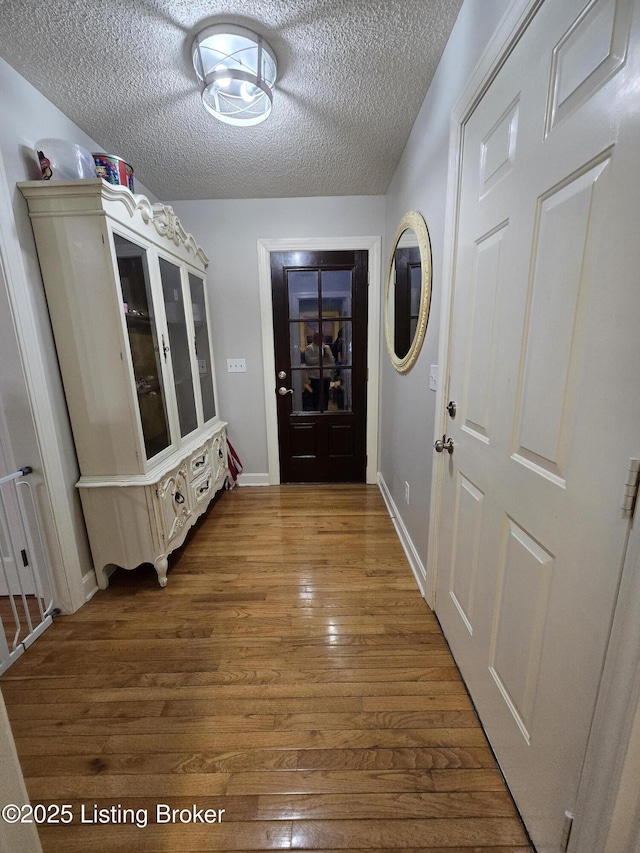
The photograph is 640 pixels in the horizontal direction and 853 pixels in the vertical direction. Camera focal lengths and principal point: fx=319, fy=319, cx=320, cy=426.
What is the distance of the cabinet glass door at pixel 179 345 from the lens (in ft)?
6.61

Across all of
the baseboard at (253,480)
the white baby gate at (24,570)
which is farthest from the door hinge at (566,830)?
the baseboard at (253,480)

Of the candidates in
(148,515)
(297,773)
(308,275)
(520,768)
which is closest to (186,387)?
A: (148,515)

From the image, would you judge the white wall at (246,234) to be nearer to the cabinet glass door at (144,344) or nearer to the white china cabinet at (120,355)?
the white china cabinet at (120,355)

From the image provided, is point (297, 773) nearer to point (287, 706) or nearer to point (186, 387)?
point (287, 706)

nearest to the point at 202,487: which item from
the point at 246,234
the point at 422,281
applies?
the point at 422,281

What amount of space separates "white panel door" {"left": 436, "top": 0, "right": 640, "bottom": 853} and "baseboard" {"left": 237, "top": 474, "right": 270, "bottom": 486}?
7.37 ft

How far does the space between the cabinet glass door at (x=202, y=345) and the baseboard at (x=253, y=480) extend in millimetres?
732

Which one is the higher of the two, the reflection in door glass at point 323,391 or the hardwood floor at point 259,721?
the reflection in door glass at point 323,391

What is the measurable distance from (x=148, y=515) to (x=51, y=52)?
2.05m

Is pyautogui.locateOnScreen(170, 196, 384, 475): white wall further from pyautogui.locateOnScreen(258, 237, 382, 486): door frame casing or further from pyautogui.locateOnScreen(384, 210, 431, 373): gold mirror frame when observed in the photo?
pyautogui.locateOnScreen(384, 210, 431, 373): gold mirror frame

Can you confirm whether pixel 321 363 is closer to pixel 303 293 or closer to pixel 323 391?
→ pixel 323 391

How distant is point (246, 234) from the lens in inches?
105

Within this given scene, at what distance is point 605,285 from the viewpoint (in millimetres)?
591

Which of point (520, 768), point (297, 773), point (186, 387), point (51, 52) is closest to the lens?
point (520, 768)
